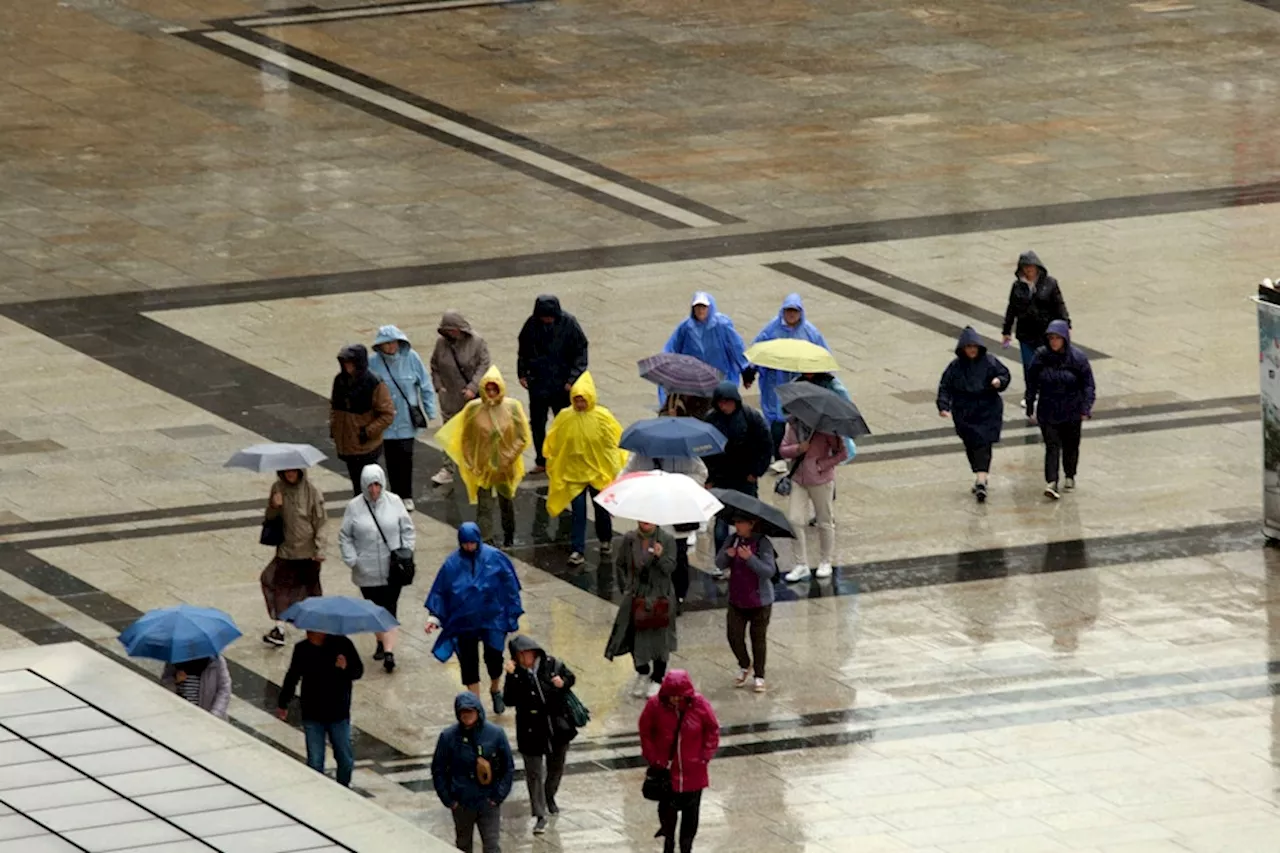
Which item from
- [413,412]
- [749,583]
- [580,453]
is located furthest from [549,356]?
[749,583]

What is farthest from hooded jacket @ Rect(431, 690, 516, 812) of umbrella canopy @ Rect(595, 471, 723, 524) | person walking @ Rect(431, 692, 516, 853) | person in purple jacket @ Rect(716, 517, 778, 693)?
person in purple jacket @ Rect(716, 517, 778, 693)

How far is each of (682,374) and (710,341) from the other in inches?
66.9

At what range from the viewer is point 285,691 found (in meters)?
18.2

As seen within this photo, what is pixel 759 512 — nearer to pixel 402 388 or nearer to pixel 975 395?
pixel 975 395

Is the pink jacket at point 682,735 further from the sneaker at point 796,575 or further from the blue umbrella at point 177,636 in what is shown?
the sneaker at point 796,575

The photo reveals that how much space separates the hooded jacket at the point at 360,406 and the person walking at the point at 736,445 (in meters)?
2.49

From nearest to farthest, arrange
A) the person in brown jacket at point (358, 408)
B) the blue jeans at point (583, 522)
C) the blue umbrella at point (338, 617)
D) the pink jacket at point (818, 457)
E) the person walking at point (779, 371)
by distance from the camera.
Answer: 1. the blue umbrella at point (338, 617)
2. the pink jacket at point (818, 457)
3. the blue jeans at point (583, 522)
4. the person in brown jacket at point (358, 408)
5. the person walking at point (779, 371)

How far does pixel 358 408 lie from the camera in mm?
22438

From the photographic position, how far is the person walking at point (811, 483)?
71.7ft

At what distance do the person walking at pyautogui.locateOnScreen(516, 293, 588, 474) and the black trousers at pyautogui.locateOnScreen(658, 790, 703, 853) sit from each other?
22.4ft

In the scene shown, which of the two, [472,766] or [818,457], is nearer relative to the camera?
[472,766]

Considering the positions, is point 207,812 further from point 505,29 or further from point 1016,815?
point 505,29

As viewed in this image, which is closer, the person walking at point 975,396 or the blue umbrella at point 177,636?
the blue umbrella at point 177,636

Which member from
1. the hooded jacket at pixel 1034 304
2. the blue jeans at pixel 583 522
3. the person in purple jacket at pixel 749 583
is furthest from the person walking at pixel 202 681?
the hooded jacket at pixel 1034 304
